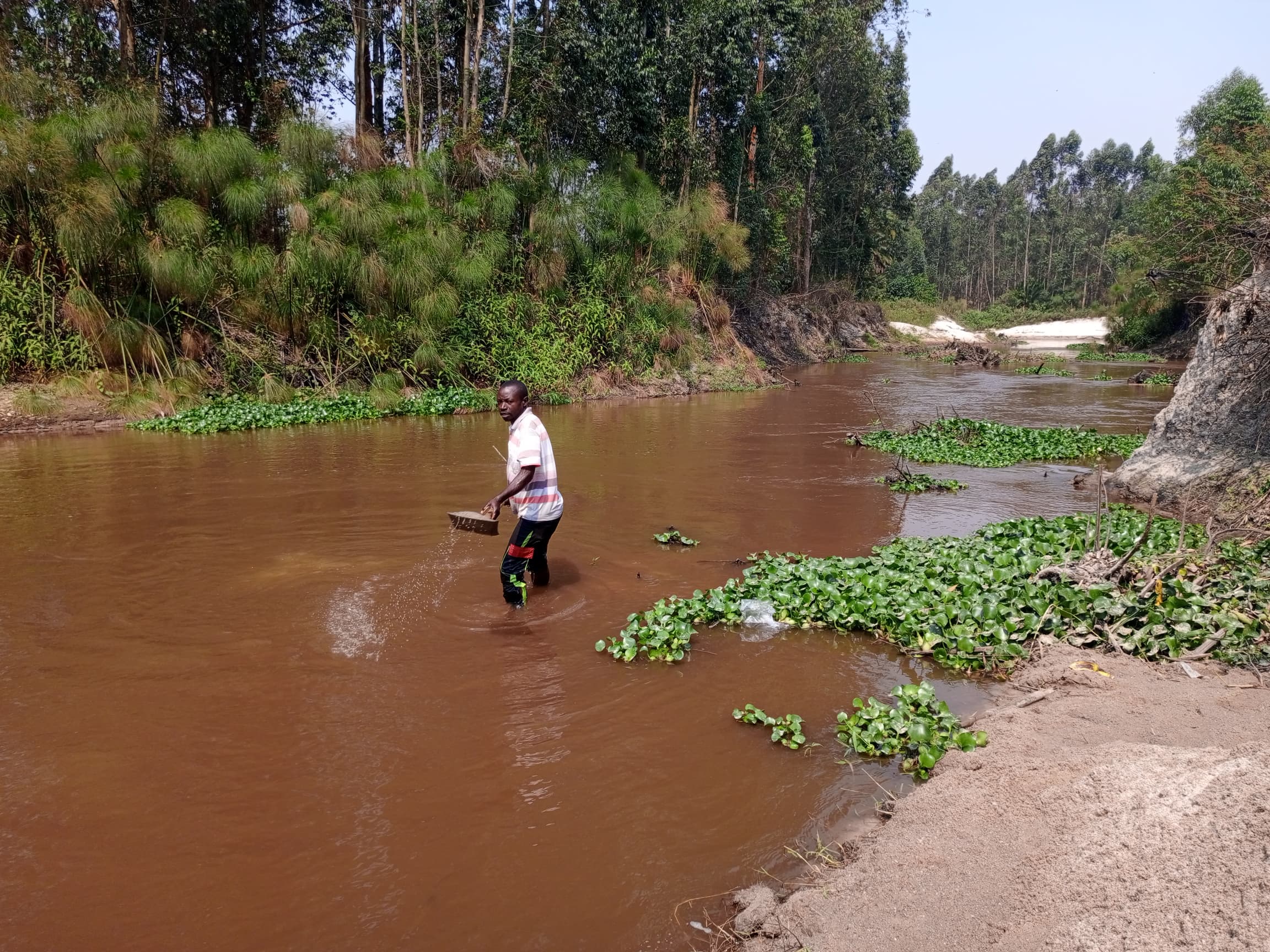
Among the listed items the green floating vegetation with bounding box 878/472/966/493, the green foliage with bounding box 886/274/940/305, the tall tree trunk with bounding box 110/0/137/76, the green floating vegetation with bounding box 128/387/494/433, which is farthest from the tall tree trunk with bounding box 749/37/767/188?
the green foliage with bounding box 886/274/940/305

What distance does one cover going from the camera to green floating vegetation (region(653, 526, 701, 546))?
24.7 feet

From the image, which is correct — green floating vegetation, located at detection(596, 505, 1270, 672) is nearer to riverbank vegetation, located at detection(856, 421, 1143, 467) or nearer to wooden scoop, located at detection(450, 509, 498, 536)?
wooden scoop, located at detection(450, 509, 498, 536)

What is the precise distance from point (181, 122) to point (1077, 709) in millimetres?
23045

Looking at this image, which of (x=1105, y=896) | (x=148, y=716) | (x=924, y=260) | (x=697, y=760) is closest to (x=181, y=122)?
(x=148, y=716)

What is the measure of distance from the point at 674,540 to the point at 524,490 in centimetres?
237

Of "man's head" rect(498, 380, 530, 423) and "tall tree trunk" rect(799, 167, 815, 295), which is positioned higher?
"tall tree trunk" rect(799, 167, 815, 295)

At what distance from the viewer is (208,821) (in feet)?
11.3

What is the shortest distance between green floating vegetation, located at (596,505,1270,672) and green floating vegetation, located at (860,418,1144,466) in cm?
569

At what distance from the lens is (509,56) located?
20.0 metres

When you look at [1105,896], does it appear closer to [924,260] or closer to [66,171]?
[66,171]

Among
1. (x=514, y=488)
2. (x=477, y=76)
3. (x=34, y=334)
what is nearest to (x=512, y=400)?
(x=514, y=488)

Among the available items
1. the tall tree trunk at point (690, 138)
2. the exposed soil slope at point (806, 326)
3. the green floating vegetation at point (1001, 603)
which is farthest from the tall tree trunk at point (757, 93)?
the green floating vegetation at point (1001, 603)

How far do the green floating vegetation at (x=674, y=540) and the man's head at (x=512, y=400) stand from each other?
2404mm

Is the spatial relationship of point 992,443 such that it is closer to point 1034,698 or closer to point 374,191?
point 1034,698
